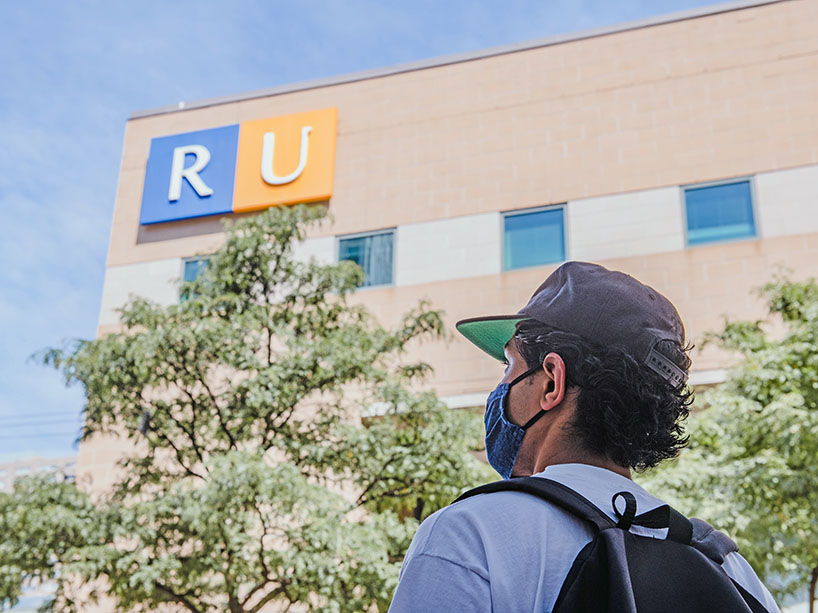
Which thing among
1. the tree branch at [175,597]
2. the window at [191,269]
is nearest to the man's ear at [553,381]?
the tree branch at [175,597]

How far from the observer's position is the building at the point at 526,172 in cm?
1579

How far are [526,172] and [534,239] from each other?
1.38m

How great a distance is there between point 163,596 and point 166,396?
18.6 feet

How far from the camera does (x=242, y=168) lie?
19188 mm

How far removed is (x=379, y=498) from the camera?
10812mm

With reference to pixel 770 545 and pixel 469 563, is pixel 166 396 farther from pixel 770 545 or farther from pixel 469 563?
pixel 469 563

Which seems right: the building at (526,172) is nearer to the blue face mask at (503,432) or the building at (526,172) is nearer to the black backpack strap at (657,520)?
the blue face mask at (503,432)

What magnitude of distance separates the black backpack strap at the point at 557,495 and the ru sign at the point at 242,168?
683 inches

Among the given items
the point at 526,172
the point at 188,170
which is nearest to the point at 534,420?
the point at 526,172

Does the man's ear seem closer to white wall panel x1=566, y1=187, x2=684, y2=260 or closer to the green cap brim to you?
the green cap brim

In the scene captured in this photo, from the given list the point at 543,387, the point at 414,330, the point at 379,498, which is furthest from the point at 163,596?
the point at 543,387

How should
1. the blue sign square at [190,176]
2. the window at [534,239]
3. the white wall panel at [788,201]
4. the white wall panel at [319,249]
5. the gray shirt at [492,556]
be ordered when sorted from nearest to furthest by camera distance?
Result: the gray shirt at [492,556] → the white wall panel at [788,201] → the window at [534,239] → the white wall panel at [319,249] → the blue sign square at [190,176]

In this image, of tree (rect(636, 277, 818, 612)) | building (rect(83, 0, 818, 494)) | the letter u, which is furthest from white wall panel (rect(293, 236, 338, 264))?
tree (rect(636, 277, 818, 612))

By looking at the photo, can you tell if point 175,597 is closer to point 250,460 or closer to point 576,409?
point 250,460
